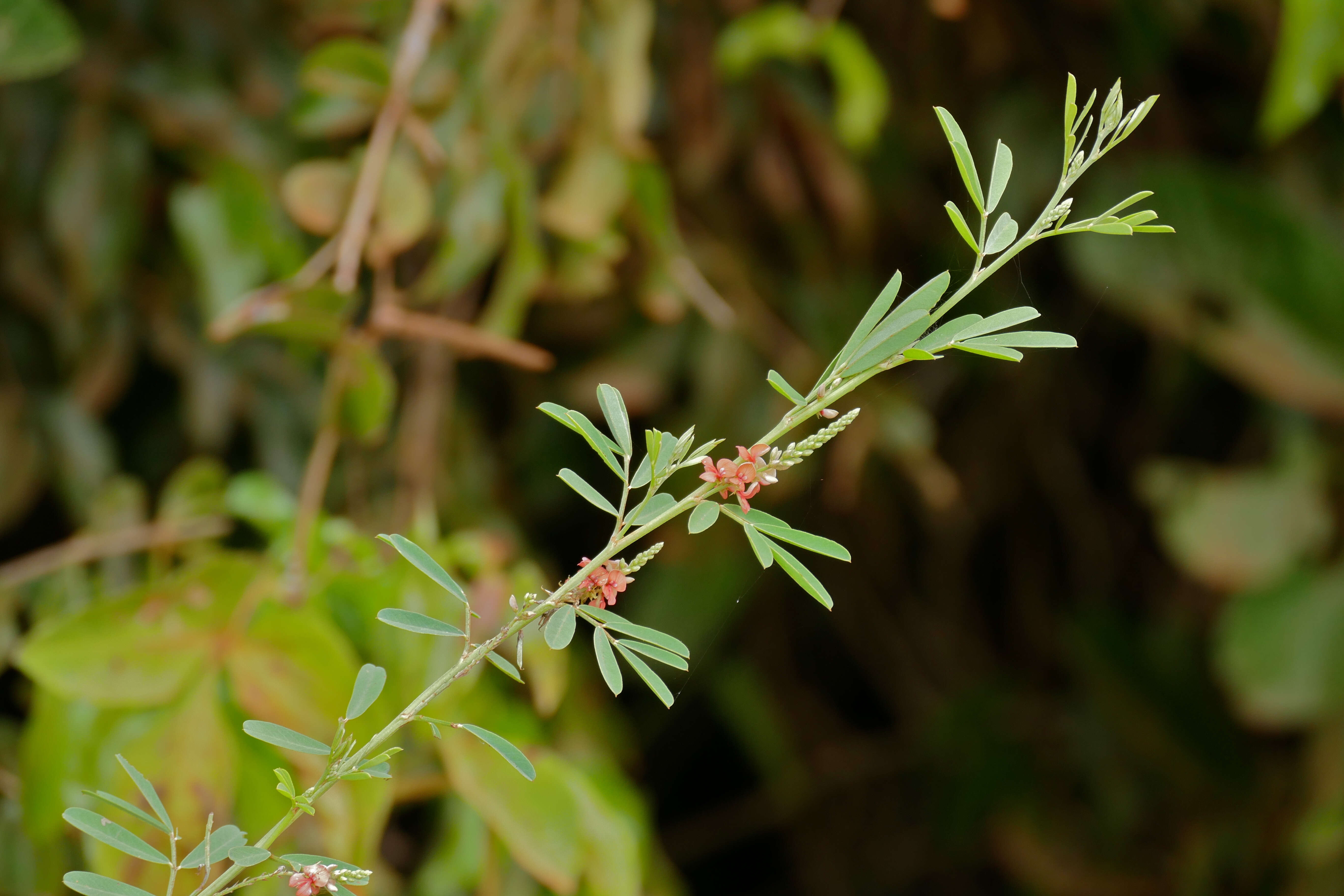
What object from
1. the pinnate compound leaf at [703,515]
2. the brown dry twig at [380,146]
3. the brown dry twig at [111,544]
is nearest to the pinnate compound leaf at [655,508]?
the pinnate compound leaf at [703,515]

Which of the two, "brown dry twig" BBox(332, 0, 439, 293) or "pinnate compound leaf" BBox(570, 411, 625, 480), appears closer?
"pinnate compound leaf" BBox(570, 411, 625, 480)

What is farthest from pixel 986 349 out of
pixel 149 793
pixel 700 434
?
→ pixel 700 434

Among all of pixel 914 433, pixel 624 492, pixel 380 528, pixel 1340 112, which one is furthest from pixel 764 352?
pixel 624 492

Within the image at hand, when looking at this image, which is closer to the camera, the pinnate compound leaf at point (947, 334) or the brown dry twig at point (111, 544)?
the pinnate compound leaf at point (947, 334)

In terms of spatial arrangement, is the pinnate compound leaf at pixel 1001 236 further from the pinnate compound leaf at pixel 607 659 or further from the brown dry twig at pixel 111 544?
the brown dry twig at pixel 111 544

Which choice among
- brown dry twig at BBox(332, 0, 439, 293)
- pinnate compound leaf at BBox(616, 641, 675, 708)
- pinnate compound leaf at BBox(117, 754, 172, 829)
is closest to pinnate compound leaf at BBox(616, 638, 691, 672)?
pinnate compound leaf at BBox(616, 641, 675, 708)

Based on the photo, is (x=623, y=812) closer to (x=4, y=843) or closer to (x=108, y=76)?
(x=4, y=843)

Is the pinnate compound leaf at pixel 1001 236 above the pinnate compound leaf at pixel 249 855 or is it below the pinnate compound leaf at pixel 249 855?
above

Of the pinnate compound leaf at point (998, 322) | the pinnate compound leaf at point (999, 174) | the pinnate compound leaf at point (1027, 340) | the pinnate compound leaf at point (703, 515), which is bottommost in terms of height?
the pinnate compound leaf at point (703, 515)

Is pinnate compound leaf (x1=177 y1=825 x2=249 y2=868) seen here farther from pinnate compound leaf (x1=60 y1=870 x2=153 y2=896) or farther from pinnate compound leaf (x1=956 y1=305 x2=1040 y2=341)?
pinnate compound leaf (x1=956 y1=305 x2=1040 y2=341)
